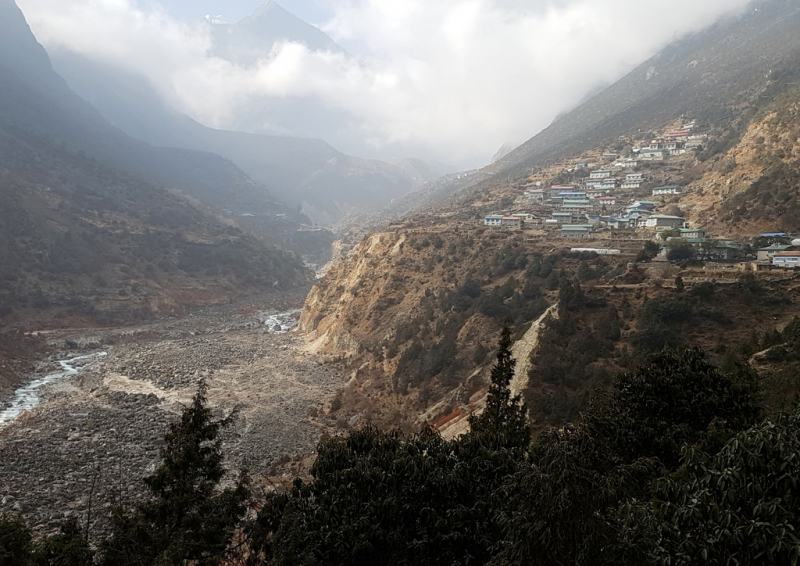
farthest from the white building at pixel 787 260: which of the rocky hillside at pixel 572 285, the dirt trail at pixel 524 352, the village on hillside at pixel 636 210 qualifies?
the dirt trail at pixel 524 352

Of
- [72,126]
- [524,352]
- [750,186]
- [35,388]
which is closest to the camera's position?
[524,352]

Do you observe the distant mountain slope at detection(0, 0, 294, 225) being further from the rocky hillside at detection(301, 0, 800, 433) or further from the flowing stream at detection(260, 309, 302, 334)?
the rocky hillside at detection(301, 0, 800, 433)

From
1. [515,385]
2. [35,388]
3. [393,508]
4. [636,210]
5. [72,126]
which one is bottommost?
[35,388]

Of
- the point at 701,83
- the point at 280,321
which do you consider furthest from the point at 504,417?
the point at 701,83

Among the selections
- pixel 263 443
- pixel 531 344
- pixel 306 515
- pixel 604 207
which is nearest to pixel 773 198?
pixel 604 207

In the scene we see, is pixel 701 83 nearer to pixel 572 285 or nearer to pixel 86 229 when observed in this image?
pixel 572 285

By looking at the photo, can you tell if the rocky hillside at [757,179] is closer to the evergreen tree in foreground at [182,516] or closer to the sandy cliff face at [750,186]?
the sandy cliff face at [750,186]

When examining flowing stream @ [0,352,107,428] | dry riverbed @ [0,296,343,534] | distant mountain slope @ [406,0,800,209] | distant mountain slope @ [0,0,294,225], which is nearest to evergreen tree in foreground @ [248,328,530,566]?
dry riverbed @ [0,296,343,534]

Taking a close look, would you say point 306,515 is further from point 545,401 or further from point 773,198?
point 773,198
